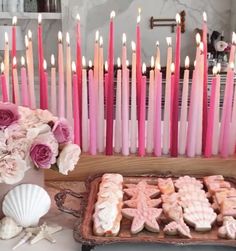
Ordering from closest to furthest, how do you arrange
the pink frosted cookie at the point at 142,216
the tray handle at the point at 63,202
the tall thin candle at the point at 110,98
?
1. the pink frosted cookie at the point at 142,216
2. the tray handle at the point at 63,202
3. the tall thin candle at the point at 110,98

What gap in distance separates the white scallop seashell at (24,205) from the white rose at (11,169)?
0.10 ft

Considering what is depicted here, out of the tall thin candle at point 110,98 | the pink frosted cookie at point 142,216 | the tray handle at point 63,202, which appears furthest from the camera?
the tall thin candle at point 110,98

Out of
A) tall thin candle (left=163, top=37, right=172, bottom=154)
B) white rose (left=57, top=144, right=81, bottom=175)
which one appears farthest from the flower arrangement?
tall thin candle (left=163, top=37, right=172, bottom=154)

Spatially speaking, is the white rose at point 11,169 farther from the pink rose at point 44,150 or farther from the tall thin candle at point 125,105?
the tall thin candle at point 125,105

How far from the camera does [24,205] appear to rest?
37.7 inches

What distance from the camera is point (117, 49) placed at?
3641 millimetres

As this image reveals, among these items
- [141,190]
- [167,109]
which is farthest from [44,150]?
[167,109]

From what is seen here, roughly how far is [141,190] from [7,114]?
1.11ft

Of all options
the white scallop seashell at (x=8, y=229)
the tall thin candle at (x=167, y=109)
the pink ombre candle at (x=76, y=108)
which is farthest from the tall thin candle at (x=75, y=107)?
the white scallop seashell at (x=8, y=229)

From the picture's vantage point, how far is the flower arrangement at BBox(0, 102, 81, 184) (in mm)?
948

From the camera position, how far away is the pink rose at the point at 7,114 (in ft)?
3.12

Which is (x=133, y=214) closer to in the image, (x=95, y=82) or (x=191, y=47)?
(x=95, y=82)

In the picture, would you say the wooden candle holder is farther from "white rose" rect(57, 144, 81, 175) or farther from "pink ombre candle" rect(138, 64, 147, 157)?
"white rose" rect(57, 144, 81, 175)

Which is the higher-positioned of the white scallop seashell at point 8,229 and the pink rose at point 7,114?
the pink rose at point 7,114
